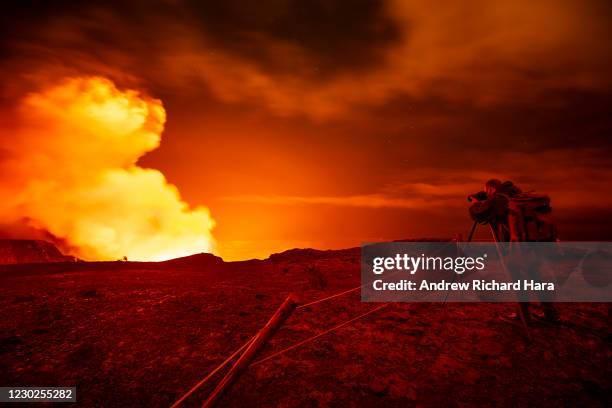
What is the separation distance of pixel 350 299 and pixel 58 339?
24.0 feet

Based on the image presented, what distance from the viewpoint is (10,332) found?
6.82 metres

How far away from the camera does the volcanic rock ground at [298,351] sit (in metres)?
5.11

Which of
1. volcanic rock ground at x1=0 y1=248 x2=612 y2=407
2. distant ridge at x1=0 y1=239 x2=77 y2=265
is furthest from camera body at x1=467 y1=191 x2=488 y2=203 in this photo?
distant ridge at x1=0 y1=239 x2=77 y2=265

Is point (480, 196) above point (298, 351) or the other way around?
above

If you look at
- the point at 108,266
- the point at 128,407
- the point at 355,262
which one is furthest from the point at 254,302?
the point at 108,266

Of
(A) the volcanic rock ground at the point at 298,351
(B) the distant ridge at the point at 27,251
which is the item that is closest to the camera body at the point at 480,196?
(A) the volcanic rock ground at the point at 298,351

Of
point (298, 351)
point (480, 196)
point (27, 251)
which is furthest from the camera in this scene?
point (27, 251)

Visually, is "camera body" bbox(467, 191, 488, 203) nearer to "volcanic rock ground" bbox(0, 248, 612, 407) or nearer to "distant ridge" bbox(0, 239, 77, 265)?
"volcanic rock ground" bbox(0, 248, 612, 407)

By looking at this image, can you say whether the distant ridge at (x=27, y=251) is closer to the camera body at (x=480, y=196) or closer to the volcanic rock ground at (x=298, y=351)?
the volcanic rock ground at (x=298, y=351)

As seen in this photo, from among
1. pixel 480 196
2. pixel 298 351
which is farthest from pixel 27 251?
pixel 480 196

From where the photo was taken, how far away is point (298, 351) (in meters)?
6.36

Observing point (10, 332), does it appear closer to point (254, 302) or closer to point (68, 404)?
point (68, 404)

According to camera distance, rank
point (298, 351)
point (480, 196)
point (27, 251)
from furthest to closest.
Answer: point (27, 251) < point (480, 196) < point (298, 351)

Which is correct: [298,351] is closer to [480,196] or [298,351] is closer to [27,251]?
[480,196]
